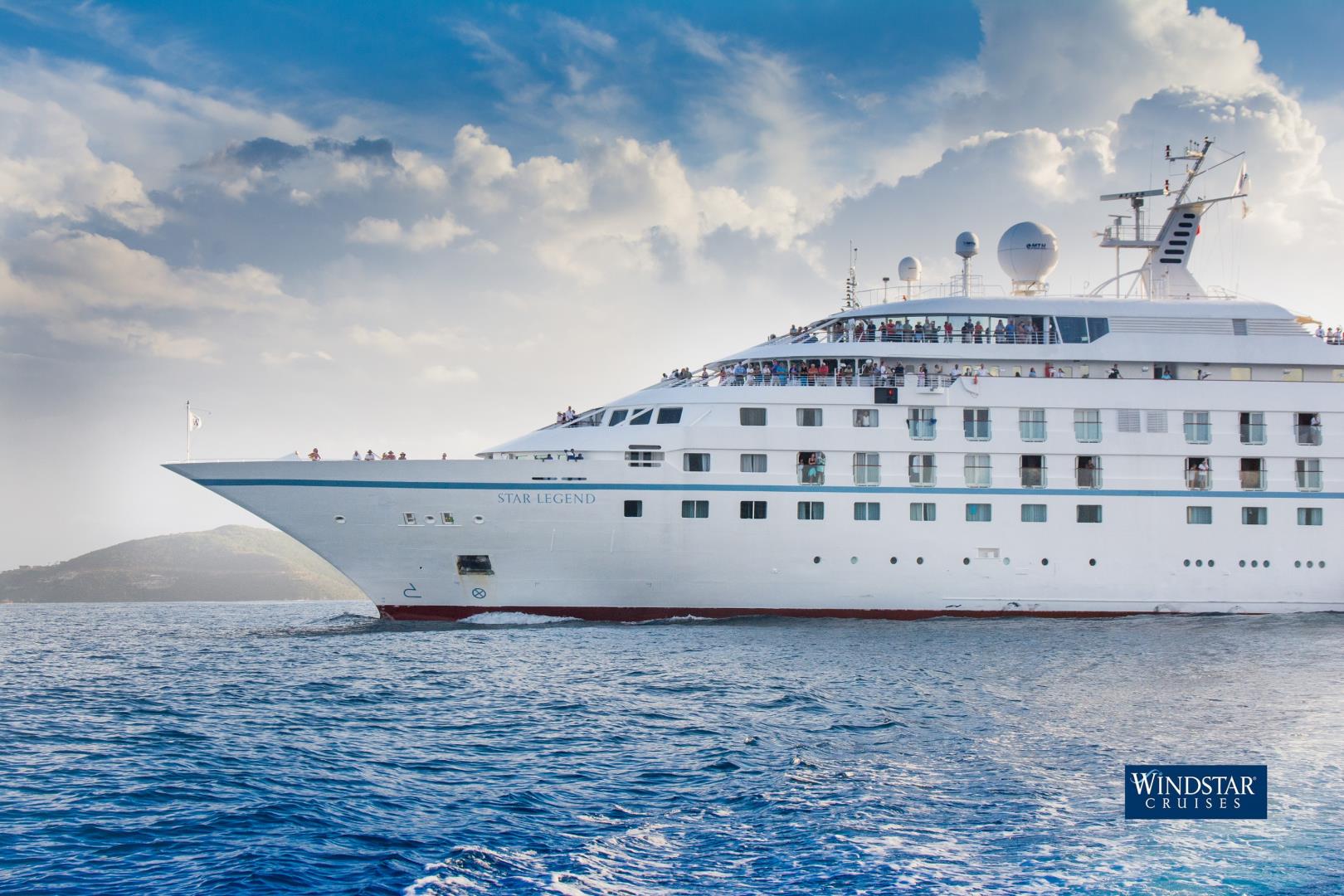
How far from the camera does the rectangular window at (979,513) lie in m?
35.1

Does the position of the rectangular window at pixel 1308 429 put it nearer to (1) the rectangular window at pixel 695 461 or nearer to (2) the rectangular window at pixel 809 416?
(2) the rectangular window at pixel 809 416

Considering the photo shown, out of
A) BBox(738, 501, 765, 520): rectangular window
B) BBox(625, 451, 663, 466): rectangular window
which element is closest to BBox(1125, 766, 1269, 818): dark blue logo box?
BBox(738, 501, 765, 520): rectangular window

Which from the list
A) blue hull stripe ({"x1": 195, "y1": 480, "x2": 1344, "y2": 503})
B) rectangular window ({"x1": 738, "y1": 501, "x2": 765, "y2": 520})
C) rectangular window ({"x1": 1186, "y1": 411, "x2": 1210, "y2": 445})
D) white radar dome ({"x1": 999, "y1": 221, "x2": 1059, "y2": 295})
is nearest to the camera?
blue hull stripe ({"x1": 195, "y1": 480, "x2": 1344, "y2": 503})

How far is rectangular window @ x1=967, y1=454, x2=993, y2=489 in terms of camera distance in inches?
1398

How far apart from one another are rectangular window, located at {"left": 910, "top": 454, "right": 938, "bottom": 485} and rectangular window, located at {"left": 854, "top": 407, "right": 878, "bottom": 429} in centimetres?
176

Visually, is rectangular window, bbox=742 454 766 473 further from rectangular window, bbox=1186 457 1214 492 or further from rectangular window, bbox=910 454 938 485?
rectangular window, bbox=1186 457 1214 492

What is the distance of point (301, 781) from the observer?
14555 mm

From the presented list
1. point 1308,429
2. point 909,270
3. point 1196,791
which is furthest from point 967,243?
point 1196,791

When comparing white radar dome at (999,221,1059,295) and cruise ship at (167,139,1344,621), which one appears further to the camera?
white radar dome at (999,221,1059,295)

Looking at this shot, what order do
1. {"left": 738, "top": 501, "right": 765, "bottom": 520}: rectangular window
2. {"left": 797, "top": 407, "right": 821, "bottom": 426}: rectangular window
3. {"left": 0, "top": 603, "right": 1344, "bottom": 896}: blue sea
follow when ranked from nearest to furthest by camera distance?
{"left": 0, "top": 603, "right": 1344, "bottom": 896}: blue sea
{"left": 738, "top": 501, "right": 765, "bottom": 520}: rectangular window
{"left": 797, "top": 407, "right": 821, "bottom": 426}: rectangular window

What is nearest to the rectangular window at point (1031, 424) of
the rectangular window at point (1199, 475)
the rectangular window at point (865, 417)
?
the rectangular window at point (865, 417)

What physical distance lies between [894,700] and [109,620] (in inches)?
2002

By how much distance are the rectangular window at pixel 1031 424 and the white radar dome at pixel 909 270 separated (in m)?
7.85

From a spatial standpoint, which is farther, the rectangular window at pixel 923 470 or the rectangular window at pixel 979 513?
the rectangular window at pixel 923 470
